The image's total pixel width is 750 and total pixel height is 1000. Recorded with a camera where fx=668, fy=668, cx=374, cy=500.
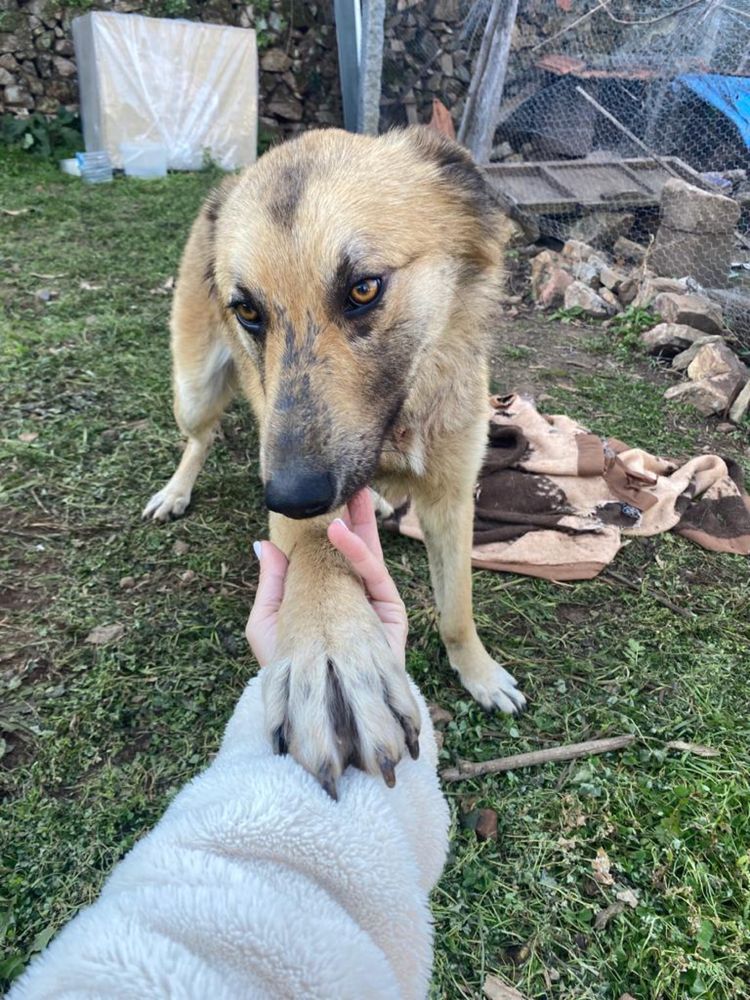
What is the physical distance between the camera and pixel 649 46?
6.09 meters

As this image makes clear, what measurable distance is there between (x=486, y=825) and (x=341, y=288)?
1590mm

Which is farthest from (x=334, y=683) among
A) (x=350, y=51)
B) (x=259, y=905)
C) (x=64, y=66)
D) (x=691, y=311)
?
(x=64, y=66)

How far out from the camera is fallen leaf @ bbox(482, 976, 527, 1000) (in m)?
1.63

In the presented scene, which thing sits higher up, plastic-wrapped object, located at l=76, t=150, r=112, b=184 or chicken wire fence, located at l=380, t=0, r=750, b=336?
chicken wire fence, located at l=380, t=0, r=750, b=336

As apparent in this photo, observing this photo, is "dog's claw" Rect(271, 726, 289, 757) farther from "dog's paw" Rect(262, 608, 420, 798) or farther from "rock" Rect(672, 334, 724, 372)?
"rock" Rect(672, 334, 724, 372)

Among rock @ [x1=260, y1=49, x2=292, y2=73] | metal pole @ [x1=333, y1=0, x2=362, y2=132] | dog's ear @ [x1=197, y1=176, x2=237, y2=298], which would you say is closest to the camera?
dog's ear @ [x1=197, y1=176, x2=237, y2=298]

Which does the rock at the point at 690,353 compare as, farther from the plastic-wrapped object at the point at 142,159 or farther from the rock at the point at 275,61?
the rock at the point at 275,61

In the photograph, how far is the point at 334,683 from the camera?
4.72 ft

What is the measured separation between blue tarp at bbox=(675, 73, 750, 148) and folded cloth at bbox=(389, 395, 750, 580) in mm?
3901

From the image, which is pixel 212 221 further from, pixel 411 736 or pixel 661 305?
pixel 661 305

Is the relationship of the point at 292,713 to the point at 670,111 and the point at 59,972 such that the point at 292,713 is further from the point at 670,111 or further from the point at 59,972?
the point at 670,111

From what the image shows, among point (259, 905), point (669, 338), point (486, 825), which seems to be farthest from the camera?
point (669, 338)

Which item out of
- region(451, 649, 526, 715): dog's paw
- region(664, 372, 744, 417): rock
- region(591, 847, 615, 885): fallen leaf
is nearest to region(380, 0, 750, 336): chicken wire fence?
region(664, 372, 744, 417): rock

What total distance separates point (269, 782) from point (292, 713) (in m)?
0.39
